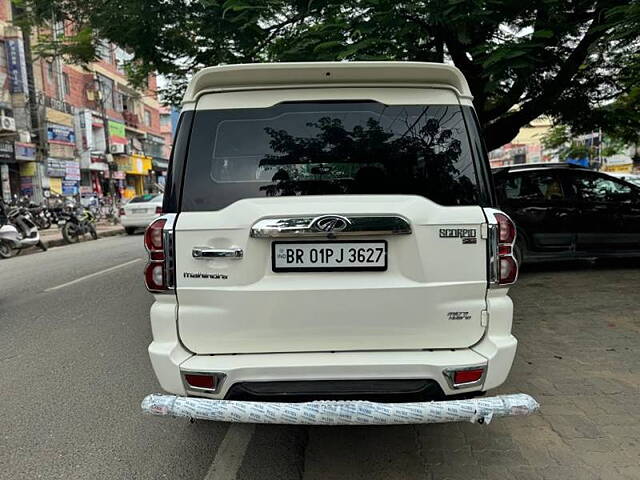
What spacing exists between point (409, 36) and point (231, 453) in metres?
4.77

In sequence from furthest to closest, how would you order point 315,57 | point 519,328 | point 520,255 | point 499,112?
point 499,112, point 520,255, point 315,57, point 519,328

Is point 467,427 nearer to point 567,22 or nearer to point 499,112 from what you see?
point 567,22

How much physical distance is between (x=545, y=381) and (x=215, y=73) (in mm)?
3153

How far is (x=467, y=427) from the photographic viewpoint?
3279 mm

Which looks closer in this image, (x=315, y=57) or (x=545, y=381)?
(x=545, y=381)

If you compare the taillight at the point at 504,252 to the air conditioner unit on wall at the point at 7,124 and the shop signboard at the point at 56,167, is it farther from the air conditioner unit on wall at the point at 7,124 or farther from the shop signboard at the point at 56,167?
the shop signboard at the point at 56,167

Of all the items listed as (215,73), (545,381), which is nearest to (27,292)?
(215,73)

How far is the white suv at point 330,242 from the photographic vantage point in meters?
2.48

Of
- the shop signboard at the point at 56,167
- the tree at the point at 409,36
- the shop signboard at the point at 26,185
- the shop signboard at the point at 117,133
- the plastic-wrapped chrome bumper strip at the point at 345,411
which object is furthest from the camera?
the shop signboard at the point at 117,133

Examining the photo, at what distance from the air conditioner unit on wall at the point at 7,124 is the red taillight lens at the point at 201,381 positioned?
74.3 feet

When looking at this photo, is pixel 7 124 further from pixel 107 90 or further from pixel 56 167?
pixel 107 90

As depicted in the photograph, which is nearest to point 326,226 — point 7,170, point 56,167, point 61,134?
point 7,170

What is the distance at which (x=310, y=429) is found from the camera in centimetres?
332

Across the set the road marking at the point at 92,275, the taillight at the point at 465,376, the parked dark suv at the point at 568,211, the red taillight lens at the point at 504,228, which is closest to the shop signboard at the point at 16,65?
the road marking at the point at 92,275
